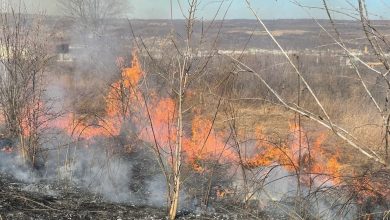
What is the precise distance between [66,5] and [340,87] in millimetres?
23587

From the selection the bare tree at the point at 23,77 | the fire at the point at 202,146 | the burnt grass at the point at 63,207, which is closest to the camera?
the burnt grass at the point at 63,207

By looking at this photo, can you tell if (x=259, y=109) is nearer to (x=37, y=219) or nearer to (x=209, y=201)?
(x=209, y=201)

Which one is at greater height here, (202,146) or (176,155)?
(176,155)

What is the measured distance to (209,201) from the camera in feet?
21.2

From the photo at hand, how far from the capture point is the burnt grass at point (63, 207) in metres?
5.30

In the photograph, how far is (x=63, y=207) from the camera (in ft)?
18.4

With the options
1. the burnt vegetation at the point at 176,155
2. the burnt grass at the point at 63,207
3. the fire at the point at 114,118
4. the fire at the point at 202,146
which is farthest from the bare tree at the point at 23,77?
the fire at the point at 202,146

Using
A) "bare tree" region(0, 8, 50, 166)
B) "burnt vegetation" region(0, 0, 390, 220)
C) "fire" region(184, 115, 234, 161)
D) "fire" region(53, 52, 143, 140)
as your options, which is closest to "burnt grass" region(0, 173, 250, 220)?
"burnt vegetation" region(0, 0, 390, 220)

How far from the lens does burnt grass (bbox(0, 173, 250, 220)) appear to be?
17.4 feet

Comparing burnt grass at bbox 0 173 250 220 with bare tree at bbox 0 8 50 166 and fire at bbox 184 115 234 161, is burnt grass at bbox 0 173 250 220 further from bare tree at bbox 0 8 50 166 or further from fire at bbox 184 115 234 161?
fire at bbox 184 115 234 161

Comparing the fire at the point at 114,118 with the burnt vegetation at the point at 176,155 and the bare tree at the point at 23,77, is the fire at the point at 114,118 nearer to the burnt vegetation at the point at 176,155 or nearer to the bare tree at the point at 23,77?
the burnt vegetation at the point at 176,155

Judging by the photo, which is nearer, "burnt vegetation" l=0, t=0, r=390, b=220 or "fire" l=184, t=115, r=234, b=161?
"burnt vegetation" l=0, t=0, r=390, b=220

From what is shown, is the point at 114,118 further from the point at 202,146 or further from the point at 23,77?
the point at 202,146

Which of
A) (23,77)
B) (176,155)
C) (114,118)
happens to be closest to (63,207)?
(176,155)
